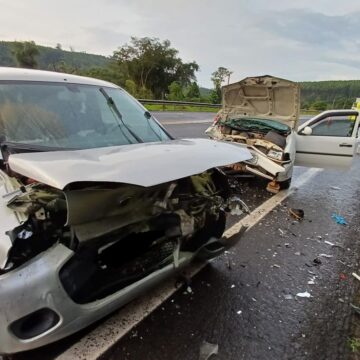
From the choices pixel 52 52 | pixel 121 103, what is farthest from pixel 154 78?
pixel 121 103

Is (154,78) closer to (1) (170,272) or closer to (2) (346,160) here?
(2) (346,160)

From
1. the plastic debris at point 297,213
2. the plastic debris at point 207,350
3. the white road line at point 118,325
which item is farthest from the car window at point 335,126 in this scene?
the plastic debris at point 207,350

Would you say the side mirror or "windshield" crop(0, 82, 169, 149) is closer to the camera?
"windshield" crop(0, 82, 169, 149)

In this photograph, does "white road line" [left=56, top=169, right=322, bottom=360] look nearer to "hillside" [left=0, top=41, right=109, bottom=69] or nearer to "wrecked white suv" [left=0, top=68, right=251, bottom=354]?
"wrecked white suv" [left=0, top=68, right=251, bottom=354]

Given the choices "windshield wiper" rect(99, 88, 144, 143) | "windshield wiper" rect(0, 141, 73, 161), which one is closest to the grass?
"windshield wiper" rect(99, 88, 144, 143)

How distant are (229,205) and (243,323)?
0.96 meters

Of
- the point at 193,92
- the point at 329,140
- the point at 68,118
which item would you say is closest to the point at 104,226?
the point at 68,118

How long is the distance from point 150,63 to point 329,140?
4482 centimetres

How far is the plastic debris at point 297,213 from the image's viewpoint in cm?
486

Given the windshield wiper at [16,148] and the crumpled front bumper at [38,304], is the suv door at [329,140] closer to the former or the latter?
the windshield wiper at [16,148]

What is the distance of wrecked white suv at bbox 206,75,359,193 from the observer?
614cm

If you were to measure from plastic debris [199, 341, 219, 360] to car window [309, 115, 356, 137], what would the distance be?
576 cm

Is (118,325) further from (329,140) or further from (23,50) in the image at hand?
(23,50)

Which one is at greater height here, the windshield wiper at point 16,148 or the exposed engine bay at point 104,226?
the windshield wiper at point 16,148
